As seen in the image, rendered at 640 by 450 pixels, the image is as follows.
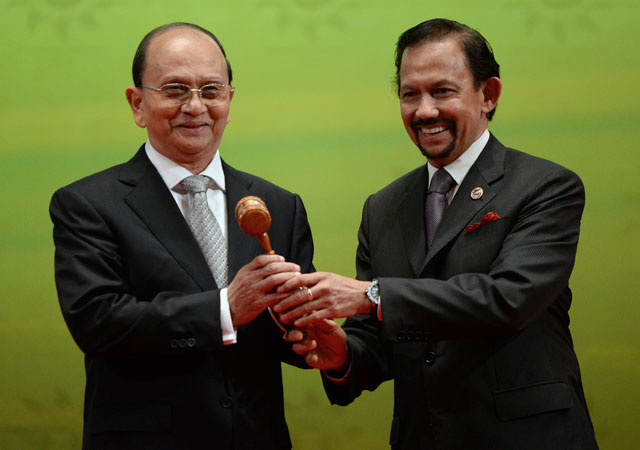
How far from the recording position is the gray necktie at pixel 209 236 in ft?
7.82

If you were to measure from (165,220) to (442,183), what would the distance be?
87cm

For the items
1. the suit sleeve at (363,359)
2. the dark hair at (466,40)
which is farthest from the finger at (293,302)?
the dark hair at (466,40)

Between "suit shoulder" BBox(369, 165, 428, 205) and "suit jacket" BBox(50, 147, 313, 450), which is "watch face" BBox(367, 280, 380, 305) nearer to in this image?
"suit jacket" BBox(50, 147, 313, 450)

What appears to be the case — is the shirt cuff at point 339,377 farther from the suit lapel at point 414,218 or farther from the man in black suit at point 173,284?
Answer: the suit lapel at point 414,218

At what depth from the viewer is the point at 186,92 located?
97.2 inches

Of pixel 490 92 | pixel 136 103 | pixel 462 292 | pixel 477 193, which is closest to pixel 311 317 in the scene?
pixel 462 292

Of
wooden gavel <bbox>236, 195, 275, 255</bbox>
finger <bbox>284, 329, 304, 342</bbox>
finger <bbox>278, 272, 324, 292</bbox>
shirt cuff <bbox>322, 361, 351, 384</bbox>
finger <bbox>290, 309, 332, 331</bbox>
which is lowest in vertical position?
shirt cuff <bbox>322, 361, 351, 384</bbox>

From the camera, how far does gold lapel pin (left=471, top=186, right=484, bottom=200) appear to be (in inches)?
97.7

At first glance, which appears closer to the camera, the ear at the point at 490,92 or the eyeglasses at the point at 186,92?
the eyeglasses at the point at 186,92

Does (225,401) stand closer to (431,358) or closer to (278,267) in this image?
(278,267)

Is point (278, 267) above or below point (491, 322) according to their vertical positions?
above

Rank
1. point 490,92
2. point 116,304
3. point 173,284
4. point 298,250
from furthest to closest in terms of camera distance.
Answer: point 490,92 → point 298,250 → point 173,284 → point 116,304

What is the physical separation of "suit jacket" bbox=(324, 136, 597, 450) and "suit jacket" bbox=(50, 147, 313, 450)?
39 cm

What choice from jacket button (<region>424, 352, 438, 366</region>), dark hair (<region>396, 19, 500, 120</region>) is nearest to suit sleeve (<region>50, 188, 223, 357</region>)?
jacket button (<region>424, 352, 438, 366</region>)
